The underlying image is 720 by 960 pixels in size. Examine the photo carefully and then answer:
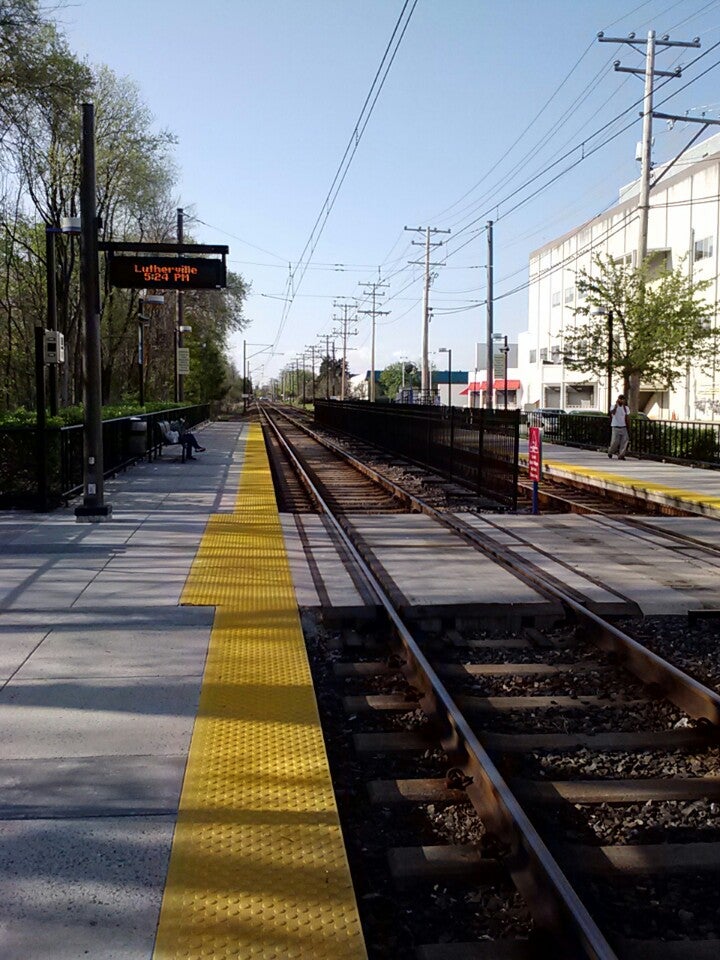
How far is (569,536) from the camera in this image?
1273 centimetres

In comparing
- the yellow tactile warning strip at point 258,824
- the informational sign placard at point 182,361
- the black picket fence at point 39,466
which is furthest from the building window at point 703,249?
the yellow tactile warning strip at point 258,824

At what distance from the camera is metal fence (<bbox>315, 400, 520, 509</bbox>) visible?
16750 millimetres

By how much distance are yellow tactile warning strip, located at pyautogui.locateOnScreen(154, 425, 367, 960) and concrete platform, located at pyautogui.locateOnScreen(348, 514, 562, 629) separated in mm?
1443

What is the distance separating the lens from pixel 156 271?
13906mm

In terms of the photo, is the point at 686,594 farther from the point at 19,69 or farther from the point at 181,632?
the point at 19,69

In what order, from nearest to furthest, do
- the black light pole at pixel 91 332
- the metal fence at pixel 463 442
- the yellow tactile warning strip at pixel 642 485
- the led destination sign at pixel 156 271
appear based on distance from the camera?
the black light pole at pixel 91 332 → the led destination sign at pixel 156 271 → the yellow tactile warning strip at pixel 642 485 → the metal fence at pixel 463 442

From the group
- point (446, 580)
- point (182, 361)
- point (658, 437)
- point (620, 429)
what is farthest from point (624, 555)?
point (182, 361)

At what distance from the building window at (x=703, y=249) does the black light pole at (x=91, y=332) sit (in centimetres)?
4963

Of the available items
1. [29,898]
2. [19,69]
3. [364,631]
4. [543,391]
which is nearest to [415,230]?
[543,391]

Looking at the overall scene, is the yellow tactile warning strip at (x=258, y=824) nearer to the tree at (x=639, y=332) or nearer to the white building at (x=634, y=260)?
the tree at (x=639, y=332)

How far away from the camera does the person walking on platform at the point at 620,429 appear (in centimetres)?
2551

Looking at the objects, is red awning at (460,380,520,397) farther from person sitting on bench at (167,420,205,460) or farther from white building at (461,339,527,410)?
person sitting on bench at (167,420,205,460)

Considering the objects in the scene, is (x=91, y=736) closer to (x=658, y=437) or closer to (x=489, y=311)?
(x=658, y=437)

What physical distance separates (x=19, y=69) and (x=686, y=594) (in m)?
19.5
